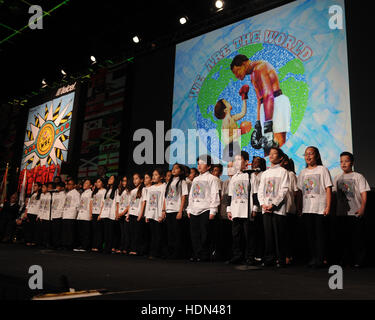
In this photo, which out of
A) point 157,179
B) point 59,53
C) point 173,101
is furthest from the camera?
point 59,53

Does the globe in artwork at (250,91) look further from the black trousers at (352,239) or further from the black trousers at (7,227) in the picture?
the black trousers at (7,227)

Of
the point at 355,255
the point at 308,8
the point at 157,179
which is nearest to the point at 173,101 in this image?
the point at 157,179

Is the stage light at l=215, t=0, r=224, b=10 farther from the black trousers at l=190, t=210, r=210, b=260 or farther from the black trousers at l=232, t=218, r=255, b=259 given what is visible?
the black trousers at l=232, t=218, r=255, b=259

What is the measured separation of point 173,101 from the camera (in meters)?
7.09

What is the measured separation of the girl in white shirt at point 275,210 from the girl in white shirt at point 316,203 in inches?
11.8

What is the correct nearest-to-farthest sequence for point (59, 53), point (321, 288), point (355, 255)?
point (321, 288) → point (355, 255) → point (59, 53)

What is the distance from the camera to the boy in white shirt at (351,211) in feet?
12.6

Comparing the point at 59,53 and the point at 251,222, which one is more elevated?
the point at 59,53

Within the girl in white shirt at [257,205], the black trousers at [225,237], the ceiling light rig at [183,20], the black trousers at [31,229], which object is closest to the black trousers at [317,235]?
the girl in white shirt at [257,205]

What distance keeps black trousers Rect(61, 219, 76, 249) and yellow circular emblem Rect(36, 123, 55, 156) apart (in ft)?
13.5

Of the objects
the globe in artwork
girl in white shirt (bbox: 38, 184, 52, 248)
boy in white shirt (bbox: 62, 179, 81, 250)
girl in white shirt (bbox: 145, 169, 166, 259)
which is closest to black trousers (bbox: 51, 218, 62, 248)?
girl in white shirt (bbox: 38, 184, 52, 248)
